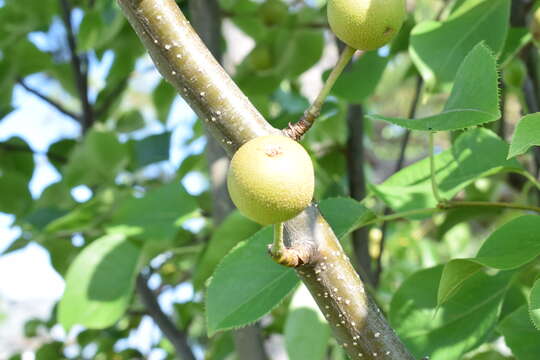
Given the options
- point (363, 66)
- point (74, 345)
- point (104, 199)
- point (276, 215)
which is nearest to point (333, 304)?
point (276, 215)

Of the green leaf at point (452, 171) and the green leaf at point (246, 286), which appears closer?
the green leaf at point (246, 286)

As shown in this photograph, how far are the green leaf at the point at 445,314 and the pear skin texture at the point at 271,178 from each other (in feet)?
1.24

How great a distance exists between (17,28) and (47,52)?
0.14m

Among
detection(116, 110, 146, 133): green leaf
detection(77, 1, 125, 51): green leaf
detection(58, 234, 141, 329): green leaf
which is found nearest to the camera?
detection(58, 234, 141, 329): green leaf

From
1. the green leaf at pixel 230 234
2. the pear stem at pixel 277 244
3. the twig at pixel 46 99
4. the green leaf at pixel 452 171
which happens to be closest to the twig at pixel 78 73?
→ the twig at pixel 46 99

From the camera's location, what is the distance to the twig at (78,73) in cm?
153

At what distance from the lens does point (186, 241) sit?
4.41ft

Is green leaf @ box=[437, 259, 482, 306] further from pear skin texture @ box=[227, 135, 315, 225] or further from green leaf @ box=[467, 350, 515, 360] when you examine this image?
green leaf @ box=[467, 350, 515, 360]

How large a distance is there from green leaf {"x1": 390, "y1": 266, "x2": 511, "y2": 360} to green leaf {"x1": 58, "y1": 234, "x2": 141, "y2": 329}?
422 millimetres

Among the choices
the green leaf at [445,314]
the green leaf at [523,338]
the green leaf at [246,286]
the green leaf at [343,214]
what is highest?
the green leaf at [246,286]

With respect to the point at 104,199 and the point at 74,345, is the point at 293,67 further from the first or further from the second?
the point at 74,345

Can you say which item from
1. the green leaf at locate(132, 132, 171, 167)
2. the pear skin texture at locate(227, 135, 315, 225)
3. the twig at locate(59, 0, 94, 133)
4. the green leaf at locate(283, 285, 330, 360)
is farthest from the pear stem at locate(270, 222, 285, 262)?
the twig at locate(59, 0, 94, 133)

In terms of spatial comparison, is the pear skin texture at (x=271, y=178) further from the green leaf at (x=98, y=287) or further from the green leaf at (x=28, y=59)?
the green leaf at (x=28, y=59)

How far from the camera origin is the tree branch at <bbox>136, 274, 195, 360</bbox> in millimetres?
1338
